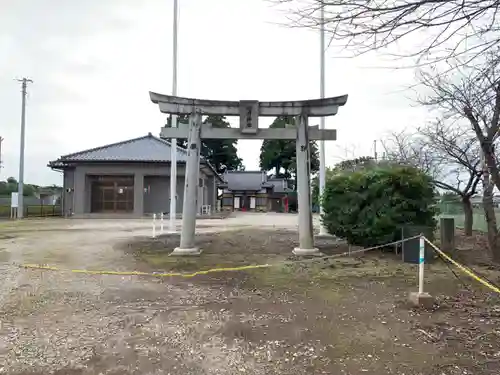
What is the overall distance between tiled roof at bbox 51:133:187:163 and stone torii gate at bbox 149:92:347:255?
20093 mm

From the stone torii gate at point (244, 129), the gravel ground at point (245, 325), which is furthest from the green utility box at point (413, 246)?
the stone torii gate at point (244, 129)

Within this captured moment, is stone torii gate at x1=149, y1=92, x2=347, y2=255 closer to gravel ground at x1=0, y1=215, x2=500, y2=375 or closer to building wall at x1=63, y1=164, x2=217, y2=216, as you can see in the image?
gravel ground at x1=0, y1=215, x2=500, y2=375

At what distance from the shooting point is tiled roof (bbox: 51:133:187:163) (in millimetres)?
31909

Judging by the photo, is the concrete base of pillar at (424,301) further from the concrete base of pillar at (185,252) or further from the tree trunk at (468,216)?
the tree trunk at (468,216)

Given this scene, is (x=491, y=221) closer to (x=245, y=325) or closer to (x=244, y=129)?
(x=244, y=129)

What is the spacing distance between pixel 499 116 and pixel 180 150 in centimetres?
2651

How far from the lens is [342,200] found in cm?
1227

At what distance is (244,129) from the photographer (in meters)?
11.5

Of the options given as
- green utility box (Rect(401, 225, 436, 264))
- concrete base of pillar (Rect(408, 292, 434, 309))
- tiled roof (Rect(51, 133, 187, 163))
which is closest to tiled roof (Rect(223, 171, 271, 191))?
tiled roof (Rect(51, 133, 187, 163))

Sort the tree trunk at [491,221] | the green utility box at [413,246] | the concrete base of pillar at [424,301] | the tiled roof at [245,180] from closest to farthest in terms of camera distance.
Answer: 1. the concrete base of pillar at [424,301]
2. the green utility box at [413,246]
3. the tree trunk at [491,221]
4. the tiled roof at [245,180]

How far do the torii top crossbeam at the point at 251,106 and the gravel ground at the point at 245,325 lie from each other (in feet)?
14.7

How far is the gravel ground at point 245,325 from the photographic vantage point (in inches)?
160

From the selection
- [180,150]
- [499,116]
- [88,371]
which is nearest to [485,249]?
[499,116]

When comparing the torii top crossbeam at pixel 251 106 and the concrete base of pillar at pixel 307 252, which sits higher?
the torii top crossbeam at pixel 251 106
